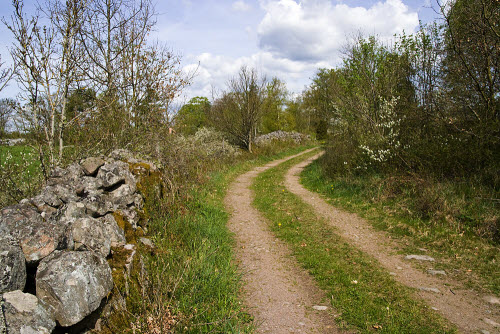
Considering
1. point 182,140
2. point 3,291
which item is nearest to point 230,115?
point 182,140

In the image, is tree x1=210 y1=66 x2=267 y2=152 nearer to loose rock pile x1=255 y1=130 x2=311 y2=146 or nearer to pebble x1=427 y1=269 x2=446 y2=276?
loose rock pile x1=255 y1=130 x2=311 y2=146

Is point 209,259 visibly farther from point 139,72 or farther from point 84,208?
point 139,72

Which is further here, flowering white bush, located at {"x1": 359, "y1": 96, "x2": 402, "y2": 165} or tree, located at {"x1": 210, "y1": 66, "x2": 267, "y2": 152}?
tree, located at {"x1": 210, "y1": 66, "x2": 267, "y2": 152}

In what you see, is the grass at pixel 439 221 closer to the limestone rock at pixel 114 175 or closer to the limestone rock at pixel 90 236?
the limestone rock at pixel 90 236

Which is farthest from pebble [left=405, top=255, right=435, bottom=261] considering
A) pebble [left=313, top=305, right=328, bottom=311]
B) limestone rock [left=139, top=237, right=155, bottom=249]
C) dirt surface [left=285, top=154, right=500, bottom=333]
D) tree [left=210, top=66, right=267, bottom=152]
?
tree [left=210, top=66, right=267, bottom=152]

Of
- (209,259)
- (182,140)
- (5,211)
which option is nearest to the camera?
(5,211)

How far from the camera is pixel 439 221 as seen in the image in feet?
23.4

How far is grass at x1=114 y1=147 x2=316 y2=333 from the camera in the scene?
3.33 meters

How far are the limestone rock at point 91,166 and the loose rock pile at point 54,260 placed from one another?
848 millimetres

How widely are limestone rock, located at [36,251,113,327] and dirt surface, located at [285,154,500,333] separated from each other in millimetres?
4196

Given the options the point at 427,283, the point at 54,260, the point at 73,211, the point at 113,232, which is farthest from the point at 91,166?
the point at 427,283

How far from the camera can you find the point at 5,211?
308 centimetres

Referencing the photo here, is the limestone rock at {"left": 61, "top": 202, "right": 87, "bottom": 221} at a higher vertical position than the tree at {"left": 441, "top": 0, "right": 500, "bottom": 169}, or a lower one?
lower

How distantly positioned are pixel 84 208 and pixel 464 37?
Result: 34.4 feet
